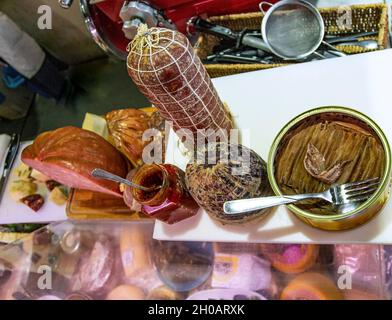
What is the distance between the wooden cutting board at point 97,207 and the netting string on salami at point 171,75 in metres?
0.46

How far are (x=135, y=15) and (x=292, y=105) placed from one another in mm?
532

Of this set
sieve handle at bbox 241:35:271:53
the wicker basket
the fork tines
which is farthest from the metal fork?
sieve handle at bbox 241:35:271:53

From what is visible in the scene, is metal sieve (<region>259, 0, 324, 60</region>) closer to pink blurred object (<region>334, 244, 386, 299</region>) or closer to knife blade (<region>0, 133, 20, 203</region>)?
pink blurred object (<region>334, 244, 386, 299</region>)

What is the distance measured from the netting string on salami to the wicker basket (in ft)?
1.24

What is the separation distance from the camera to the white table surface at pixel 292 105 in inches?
31.3

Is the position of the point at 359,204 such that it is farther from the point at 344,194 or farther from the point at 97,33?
the point at 97,33

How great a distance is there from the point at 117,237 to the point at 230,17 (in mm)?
717

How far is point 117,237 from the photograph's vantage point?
1.23m

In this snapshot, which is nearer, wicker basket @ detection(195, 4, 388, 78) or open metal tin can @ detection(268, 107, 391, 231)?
open metal tin can @ detection(268, 107, 391, 231)

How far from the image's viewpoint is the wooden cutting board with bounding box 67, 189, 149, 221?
47.9 inches

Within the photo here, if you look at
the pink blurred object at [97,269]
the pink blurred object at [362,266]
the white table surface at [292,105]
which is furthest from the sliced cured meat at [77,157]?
the pink blurred object at [362,266]

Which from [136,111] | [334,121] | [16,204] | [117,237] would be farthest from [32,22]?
[334,121]

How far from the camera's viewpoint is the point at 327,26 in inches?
49.1
